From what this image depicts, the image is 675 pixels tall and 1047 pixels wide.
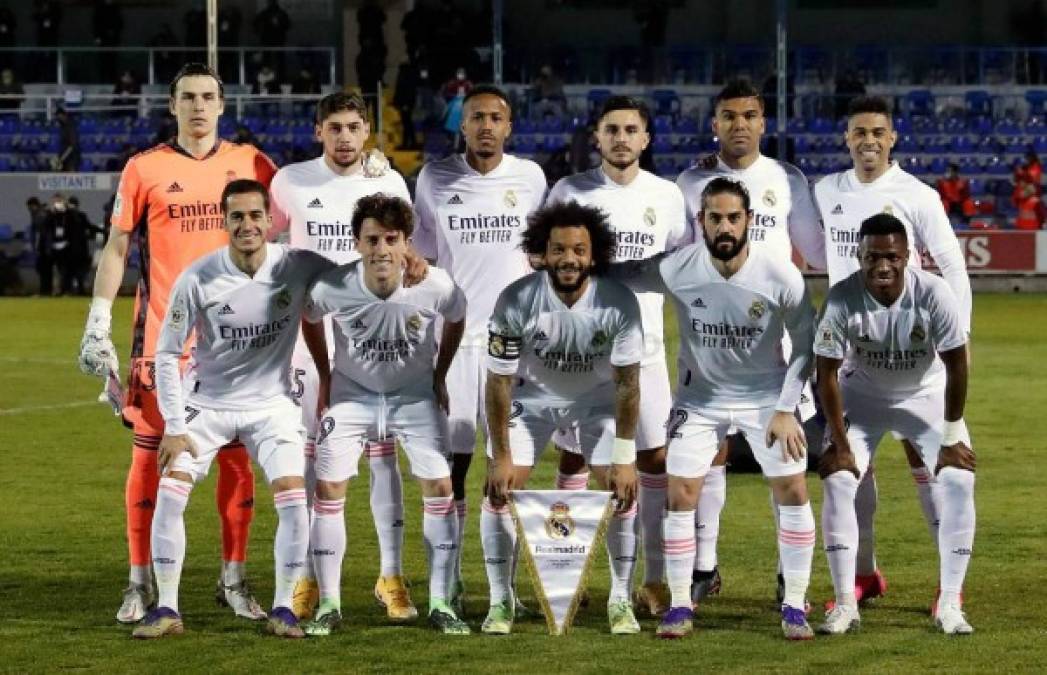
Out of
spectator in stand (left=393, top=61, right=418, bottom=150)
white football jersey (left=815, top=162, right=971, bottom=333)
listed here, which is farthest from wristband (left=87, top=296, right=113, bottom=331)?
spectator in stand (left=393, top=61, right=418, bottom=150)

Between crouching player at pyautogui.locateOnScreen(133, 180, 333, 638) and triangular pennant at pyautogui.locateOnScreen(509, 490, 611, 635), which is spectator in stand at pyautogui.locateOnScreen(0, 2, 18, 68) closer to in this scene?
crouching player at pyautogui.locateOnScreen(133, 180, 333, 638)

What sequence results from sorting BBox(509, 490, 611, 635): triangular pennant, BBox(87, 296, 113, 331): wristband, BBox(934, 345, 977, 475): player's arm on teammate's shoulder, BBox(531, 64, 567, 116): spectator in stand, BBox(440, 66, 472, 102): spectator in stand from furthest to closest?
BBox(531, 64, 567, 116): spectator in stand, BBox(440, 66, 472, 102): spectator in stand, BBox(87, 296, 113, 331): wristband, BBox(509, 490, 611, 635): triangular pennant, BBox(934, 345, 977, 475): player's arm on teammate's shoulder

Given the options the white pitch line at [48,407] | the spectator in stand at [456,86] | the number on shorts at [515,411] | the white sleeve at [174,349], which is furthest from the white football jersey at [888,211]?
the spectator in stand at [456,86]

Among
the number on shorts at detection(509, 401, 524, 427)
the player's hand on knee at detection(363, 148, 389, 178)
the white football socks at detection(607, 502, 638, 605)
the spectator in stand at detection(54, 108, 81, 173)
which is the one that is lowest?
the white football socks at detection(607, 502, 638, 605)

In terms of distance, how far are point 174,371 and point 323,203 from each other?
131 cm

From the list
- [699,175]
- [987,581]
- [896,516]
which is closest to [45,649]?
[699,175]

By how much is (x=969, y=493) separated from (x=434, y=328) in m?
2.40

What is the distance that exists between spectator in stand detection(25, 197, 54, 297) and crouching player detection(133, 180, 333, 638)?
79.6 ft

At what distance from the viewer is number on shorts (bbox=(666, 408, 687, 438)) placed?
28.6ft

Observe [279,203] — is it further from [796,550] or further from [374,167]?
[796,550]

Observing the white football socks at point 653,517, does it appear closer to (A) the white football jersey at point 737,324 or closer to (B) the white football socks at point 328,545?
(A) the white football jersey at point 737,324

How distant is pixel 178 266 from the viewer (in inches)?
366

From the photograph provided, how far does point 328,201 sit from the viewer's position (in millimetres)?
9508

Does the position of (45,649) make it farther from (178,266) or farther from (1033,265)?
(1033,265)
